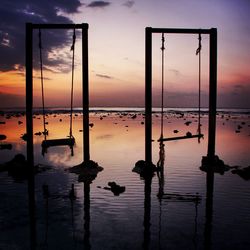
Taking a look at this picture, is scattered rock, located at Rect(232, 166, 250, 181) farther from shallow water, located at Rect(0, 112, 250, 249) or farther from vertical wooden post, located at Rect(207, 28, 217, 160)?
vertical wooden post, located at Rect(207, 28, 217, 160)

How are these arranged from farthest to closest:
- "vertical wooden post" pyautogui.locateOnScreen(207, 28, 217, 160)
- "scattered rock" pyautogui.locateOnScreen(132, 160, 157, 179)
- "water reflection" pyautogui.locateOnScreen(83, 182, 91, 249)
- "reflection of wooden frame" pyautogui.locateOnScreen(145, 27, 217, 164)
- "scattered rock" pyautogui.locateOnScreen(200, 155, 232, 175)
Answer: "scattered rock" pyautogui.locateOnScreen(200, 155, 232, 175) < "vertical wooden post" pyautogui.locateOnScreen(207, 28, 217, 160) < "scattered rock" pyautogui.locateOnScreen(132, 160, 157, 179) < "reflection of wooden frame" pyautogui.locateOnScreen(145, 27, 217, 164) < "water reflection" pyautogui.locateOnScreen(83, 182, 91, 249)

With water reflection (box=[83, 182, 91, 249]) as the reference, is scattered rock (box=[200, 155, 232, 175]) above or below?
above

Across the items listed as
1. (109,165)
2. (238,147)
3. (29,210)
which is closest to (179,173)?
(109,165)

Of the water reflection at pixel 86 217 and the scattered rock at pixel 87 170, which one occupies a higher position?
the scattered rock at pixel 87 170

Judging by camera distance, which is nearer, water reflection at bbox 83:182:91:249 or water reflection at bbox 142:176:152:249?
water reflection at bbox 83:182:91:249

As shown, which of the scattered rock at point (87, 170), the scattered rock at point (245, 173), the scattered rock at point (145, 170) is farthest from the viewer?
the scattered rock at point (145, 170)

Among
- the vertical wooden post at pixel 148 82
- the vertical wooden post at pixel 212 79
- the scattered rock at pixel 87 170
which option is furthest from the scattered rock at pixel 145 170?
the vertical wooden post at pixel 212 79

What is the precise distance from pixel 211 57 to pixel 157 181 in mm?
5646

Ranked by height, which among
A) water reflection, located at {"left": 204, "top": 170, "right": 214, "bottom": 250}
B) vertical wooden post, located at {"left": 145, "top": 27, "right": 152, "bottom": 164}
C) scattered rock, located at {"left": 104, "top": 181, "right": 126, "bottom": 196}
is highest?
vertical wooden post, located at {"left": 145, "top": 27, "right": 152, "bottom": 164}

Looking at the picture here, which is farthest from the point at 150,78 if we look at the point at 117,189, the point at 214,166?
the point at 214,166

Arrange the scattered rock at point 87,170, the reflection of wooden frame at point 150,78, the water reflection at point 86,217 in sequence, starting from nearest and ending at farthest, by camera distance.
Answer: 1. the water reflection at point 86,217
2. the reflection of wooden frame at point 150,78
3. the scattered rock at point 87,170

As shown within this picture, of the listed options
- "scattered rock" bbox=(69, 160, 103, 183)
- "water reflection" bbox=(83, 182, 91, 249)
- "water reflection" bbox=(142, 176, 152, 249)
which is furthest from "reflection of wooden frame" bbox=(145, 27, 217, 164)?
"water reflection" bbox=(83, 182, 91, 249)

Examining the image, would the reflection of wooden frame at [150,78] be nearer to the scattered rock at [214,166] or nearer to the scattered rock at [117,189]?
the scattered rock at [214,166]

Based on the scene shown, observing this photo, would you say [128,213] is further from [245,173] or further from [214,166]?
[214,166]
